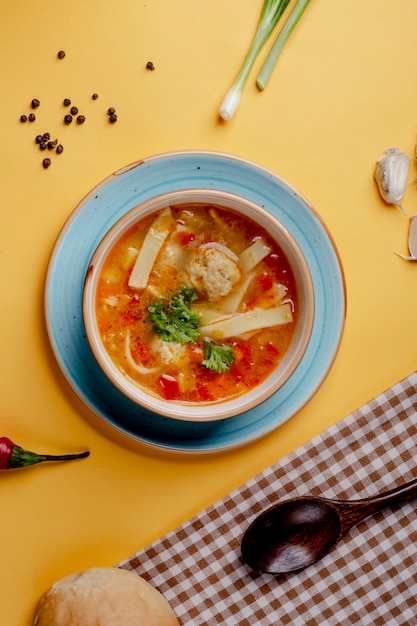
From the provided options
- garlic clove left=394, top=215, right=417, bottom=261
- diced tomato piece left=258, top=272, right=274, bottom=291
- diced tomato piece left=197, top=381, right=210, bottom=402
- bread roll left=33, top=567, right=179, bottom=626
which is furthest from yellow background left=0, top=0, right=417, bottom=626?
diced tomato piece left=258, top=272, right=274, bottom=291

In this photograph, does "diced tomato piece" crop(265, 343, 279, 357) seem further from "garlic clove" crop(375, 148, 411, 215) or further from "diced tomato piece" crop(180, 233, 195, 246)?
"garlic clove" crop(375, 148, 411, 215)

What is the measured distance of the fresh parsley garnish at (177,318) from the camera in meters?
2.64

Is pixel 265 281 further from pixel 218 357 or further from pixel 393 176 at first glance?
pixel 393 176

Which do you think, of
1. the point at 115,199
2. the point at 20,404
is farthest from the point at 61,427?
the point at 115,199

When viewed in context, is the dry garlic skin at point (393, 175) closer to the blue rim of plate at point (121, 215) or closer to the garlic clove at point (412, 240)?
the garlic clove at point (412, 240)

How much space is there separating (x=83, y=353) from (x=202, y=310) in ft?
1.57

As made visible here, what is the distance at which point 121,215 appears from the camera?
2.71m

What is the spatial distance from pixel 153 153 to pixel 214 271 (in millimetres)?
601

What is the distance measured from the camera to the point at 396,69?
117 inches

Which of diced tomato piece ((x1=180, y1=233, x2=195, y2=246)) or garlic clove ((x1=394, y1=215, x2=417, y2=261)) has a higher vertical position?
garlic clove ((x1=394, y1=215, x2=417, y2=261))

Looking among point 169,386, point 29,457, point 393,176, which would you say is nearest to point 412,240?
point 393,176

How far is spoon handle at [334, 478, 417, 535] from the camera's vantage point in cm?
286

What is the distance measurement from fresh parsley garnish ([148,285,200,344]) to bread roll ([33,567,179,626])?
37.7 inches

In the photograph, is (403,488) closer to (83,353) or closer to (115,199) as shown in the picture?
(83,353)
